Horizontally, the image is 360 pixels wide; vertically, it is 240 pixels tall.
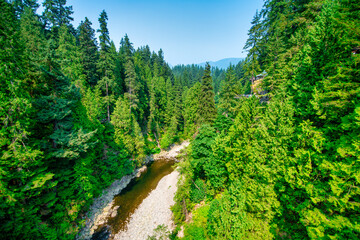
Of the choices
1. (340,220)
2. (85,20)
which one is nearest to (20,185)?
(340,220)

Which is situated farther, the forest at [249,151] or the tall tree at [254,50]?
the tall tree at [254,50]

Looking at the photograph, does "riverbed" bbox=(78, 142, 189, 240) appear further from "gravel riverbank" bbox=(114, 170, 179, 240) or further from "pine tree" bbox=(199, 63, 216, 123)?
"pine tree" bbox=(199, 63, 216, 123)

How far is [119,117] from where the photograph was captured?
23.7 metres

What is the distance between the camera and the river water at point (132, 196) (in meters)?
15.1

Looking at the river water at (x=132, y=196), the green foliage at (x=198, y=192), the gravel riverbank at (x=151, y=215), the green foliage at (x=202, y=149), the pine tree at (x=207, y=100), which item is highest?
the pine tree at (x=207, y=100)

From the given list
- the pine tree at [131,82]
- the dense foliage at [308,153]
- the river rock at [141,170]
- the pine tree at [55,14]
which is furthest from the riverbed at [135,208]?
the pine tree at [55,14]

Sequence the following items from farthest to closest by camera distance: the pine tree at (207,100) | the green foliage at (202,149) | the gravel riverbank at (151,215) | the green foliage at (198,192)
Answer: the pine tree at (207,100) < the green foliage at (202,149) < the green foliage at (198,192) < the gravel riverbank at (151,215)

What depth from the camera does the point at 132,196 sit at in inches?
803

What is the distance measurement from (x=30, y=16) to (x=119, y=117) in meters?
31.9

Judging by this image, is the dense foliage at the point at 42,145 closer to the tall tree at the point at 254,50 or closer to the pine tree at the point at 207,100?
the pine tree at the point at 207,100

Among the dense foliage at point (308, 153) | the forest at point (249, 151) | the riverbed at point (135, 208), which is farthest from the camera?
the riverbed at point (135, 208)

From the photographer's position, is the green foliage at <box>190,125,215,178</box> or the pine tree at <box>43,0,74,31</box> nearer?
the green foliage at <box>190,125,215,178</box>

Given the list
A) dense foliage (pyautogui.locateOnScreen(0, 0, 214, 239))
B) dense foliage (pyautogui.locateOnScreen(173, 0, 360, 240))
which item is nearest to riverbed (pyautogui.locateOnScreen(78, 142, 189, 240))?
dense foliage (pyautogui.locateOnScreen(0, 0, 214, 239))

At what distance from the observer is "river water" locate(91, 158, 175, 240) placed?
1513 cm
